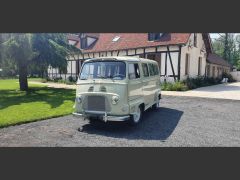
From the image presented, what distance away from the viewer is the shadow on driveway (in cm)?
684

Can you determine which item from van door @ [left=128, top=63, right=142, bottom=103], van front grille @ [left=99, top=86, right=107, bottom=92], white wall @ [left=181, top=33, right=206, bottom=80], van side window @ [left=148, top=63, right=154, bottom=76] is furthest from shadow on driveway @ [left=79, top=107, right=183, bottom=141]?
white wall @ [left=181, top=33, right=206, bottom=80]

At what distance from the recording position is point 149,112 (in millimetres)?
10352

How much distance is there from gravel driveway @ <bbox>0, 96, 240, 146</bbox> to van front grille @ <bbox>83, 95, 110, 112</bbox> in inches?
26.8

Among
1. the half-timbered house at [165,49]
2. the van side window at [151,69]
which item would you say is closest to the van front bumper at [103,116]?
the van side window at [151,69]

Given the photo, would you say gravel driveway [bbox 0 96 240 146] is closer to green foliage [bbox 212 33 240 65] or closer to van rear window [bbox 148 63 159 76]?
van rear window [bbox 148 63 159 76]

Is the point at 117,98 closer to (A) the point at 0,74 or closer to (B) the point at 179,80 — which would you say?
(B) the point at 179,80

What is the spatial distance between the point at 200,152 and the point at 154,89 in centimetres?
488

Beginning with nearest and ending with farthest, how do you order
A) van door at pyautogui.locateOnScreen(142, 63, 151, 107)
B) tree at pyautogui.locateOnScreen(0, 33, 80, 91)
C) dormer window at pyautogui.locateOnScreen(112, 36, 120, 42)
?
van door at pyautogui.locateOnScreen(142, 63, 151, 107) → tree at pyautogui.locateOnScreen(0, 33, 80, 91) → dormer window at pyautogui.locateOnScreen(112, 36, 120, 42)

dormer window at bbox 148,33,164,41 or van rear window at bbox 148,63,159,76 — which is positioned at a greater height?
→ dormer window at bbox 148,33,164,41

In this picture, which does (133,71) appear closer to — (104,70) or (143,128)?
(104,70)

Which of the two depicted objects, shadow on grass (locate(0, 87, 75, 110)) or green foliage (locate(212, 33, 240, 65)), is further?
green foliage (locate(212, 33, 240, 65))

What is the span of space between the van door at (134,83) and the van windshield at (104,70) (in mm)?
288

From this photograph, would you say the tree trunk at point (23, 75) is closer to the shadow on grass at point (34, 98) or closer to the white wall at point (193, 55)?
the shadow on grass at point (34, 98)

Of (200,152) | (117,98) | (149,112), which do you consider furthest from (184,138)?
(149,112)
